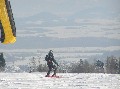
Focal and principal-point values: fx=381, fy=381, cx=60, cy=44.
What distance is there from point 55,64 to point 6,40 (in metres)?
18.3

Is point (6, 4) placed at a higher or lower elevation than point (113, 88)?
higher

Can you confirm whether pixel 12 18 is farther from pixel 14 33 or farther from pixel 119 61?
pixel 119 61

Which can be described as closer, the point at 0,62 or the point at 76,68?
the point at 0,62

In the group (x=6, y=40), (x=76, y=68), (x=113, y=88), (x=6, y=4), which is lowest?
(x=76, y=68)

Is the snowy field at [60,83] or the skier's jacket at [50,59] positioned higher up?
the skier's jacket at [50,59]

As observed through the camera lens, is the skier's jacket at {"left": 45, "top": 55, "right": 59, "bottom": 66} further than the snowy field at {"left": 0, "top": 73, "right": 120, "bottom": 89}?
Yes

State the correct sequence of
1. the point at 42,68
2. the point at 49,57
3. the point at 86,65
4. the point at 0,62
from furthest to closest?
1. the point at 86,65
2. the point at 42,68
3. the point at 0,62
4. the point at 49,57

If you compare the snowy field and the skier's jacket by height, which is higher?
the skier's jacket

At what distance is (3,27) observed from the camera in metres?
3.15

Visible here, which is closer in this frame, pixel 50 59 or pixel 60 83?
pixel 60 83

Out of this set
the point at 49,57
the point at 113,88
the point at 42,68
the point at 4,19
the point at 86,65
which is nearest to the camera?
the point at 4,19

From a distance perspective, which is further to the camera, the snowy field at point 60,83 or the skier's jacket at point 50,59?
the skier's jacket at point 50,59

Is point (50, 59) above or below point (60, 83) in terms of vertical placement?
above

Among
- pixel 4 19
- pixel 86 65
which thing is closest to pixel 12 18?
pixel 4 19
